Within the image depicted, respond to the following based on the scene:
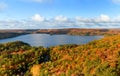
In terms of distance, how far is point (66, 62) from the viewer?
4841 cm

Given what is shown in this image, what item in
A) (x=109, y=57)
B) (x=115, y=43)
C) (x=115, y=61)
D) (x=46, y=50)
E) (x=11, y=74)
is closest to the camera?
(x=115, y=61)

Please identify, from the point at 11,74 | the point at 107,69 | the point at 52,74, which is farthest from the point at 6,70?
the point at 107,69

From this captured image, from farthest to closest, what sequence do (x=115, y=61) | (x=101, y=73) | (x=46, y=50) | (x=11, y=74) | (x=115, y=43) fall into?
1. (x=46, y=50)
2. (x=115, y=43)
3. (x=11, y=74)
4. (x=115, y=61)
5. (x=101, y=73)

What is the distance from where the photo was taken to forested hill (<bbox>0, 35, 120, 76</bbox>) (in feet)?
131

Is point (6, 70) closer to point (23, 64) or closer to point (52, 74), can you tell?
point (23, 64)

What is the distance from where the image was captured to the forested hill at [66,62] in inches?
1572

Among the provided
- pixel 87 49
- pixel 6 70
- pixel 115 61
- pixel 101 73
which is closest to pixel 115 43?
pixel 87 49

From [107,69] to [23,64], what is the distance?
65.8ft

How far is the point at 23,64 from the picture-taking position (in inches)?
2046

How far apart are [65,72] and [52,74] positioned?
228cm

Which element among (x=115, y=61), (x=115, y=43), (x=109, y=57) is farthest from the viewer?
(x=115, y=43)

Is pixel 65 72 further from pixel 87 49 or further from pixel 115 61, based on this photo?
pixel 87 49

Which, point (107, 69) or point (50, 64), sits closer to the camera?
point (107, 69)

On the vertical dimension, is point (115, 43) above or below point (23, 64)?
above
